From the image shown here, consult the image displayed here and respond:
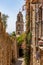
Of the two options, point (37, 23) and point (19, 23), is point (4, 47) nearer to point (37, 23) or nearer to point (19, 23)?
point (37, 23)

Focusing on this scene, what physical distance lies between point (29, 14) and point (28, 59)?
358 centimetres

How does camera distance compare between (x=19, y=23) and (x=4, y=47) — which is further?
(x=19, y=23)

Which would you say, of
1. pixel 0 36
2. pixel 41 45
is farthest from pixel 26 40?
pixel 41 45

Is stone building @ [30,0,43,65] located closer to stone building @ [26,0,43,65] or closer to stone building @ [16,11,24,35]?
stone building @ [26,0,43,65]

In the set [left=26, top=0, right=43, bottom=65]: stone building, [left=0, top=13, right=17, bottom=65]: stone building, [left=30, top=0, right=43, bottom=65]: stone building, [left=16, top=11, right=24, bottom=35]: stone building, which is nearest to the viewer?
[left=26, top=0, right=43, bottom=65]: stone building

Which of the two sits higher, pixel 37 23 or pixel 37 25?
pixel 37 23

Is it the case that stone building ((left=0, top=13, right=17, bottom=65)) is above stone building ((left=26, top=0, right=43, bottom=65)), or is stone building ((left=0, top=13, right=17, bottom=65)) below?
below

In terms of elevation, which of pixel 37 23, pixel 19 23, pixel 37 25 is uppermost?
pixel 37 23

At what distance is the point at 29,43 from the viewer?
62.1 feet

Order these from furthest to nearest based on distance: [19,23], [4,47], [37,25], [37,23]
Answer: [19,23] < [4,47] < [37,25] < [37,23]

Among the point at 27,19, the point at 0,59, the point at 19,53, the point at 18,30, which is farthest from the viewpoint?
the point at 18,30

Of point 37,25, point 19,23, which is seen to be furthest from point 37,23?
point 19,23

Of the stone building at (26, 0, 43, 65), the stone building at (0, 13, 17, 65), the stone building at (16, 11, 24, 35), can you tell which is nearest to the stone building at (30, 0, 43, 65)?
the stone building at (26, 0, 43, 65)

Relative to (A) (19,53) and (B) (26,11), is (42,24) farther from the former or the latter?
(A) (19,53)
